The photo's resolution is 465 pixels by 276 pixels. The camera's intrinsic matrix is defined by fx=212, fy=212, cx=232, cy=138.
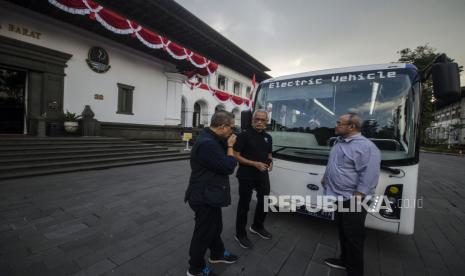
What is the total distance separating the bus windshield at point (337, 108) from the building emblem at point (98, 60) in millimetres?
10394

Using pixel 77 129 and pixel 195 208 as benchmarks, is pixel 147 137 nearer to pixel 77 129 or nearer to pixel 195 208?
pixel 77 129

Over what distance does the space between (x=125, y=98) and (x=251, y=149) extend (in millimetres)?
11894

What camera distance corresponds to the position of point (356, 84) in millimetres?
3197

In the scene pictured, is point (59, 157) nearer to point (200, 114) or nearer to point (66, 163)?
point (66, 163)

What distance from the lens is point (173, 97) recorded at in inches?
584

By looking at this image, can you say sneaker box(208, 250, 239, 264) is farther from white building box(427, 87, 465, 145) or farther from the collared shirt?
white building box(427, 87, 465, 145)

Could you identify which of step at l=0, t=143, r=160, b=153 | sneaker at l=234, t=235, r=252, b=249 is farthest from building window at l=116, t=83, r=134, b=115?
sneaker at l=234, t=235, r=252, b=249

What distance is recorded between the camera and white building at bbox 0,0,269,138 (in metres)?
8.52

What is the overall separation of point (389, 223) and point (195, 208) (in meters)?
2.47

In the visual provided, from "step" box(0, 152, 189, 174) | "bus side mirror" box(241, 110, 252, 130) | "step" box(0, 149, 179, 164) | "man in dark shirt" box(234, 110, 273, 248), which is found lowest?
"step" box(0, 152, 189, 174)

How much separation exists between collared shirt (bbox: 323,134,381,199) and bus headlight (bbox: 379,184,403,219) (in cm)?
86

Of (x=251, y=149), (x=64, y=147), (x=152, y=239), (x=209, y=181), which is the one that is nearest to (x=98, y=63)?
(x=64, y=147)

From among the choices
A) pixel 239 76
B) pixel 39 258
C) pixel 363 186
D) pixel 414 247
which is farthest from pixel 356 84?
pixel 239 76

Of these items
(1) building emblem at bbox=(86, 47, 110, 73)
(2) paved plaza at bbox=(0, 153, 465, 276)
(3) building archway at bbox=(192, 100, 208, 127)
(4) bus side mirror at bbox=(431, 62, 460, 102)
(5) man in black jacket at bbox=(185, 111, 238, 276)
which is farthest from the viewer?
(3) building archway at bbox=(192, 100, 208, 127)
